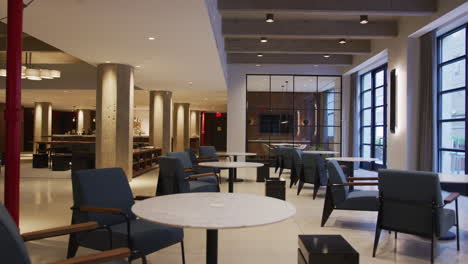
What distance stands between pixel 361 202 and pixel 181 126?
1765 cm

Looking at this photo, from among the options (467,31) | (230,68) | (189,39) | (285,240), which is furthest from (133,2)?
(230,68)

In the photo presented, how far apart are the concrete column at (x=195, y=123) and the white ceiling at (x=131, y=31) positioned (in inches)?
712

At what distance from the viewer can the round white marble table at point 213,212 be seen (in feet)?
6.98

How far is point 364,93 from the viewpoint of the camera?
554 inches

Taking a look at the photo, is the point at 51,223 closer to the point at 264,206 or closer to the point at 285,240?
the point at 285,240

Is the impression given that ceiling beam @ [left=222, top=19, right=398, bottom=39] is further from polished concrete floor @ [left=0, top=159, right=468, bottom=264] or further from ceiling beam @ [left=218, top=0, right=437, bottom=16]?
polished concrete floor @ [left=0, top=159, right=468, bottom=264]

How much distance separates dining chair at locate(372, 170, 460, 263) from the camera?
3586 mm

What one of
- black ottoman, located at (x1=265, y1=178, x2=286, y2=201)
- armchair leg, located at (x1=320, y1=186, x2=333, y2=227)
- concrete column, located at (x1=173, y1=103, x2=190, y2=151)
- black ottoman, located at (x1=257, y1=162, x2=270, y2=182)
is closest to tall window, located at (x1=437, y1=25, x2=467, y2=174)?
black ottoman, located at (x1=257, y1=162, x2=270, y2=182)

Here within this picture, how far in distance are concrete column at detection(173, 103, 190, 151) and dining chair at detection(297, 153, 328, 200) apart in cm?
1478

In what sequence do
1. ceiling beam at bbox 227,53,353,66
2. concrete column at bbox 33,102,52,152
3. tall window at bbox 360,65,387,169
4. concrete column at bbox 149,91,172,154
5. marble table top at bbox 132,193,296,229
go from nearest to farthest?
marble table top at bbox 132,193,296,229 < tall window at bbox 360,65,387,169 < ceiling beam at bbox 227,53,353,66 < concrete column at bbox 149,91,172,154 < concrete column at bbox 33,102,52,152

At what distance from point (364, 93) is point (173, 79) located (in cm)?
700

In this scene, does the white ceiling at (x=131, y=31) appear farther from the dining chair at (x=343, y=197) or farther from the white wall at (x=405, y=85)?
the white wall at (x=405, y=85)

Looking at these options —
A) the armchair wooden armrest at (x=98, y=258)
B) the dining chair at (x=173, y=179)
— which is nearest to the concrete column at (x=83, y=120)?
the dining chair at (x=173, y=179)

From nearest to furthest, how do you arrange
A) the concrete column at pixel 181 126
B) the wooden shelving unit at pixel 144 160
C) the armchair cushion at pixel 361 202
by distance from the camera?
the armchair cushion at pixel 361 202 → the wooden shelving unit at pixel 144 160 → the concrete column at pixel 181 126
